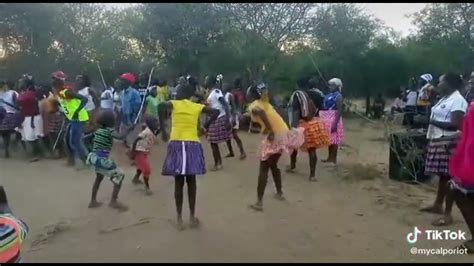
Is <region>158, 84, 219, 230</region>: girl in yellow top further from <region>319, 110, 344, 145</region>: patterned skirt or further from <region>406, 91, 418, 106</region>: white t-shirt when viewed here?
<region>406, 91, 418, 106</region>: white t-shirt

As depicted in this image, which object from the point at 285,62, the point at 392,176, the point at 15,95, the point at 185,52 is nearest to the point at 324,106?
the point at 392,176

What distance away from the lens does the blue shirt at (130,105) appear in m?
10.3

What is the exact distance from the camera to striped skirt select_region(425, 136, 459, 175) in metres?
5.46

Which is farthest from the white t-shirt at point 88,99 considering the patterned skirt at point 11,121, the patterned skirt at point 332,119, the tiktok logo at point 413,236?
the tiktok logo at point 413,236

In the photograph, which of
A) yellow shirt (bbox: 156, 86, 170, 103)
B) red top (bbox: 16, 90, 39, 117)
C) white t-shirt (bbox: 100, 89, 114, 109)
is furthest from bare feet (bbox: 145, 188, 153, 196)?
yellow shirt (bbox: 156, 86, 170, 103)

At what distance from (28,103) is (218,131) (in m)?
3.76

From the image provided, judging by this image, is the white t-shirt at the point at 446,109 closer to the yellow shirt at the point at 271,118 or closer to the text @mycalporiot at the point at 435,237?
the text @mycalporiot at the point at 435,237

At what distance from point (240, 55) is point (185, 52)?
7.64 ft

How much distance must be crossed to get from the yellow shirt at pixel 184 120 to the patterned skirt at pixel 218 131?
327cm

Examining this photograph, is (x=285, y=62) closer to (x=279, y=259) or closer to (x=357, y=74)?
(x=357, y=74)

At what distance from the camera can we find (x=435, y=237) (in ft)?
17.2

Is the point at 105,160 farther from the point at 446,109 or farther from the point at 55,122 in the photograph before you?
the point at 55,122

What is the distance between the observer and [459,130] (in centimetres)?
534

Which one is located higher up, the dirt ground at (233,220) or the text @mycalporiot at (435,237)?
the text @mycalporiot at (435,237)
